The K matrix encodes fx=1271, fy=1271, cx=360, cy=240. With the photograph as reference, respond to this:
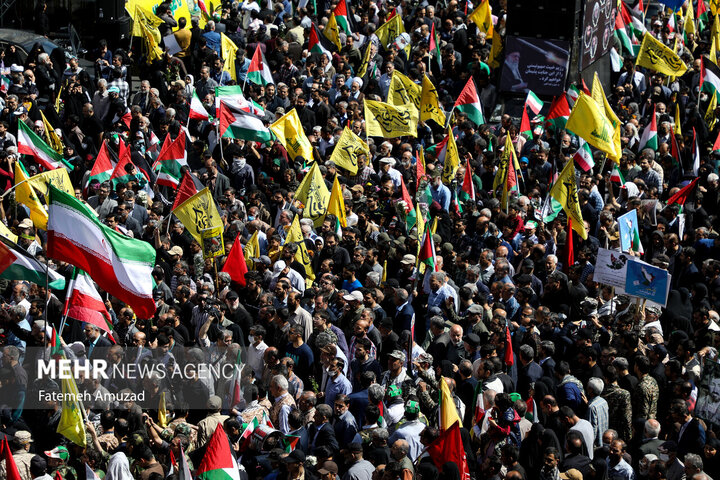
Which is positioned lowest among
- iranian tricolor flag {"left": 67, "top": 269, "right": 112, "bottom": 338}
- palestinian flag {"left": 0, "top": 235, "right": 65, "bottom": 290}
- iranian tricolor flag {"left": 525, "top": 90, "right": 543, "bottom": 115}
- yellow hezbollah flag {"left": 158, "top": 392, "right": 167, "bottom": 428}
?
yellow hezbollah flag {"left": 158, "top": 392, "right": 167, "bottom": 428}

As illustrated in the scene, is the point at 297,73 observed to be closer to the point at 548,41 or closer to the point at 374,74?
the point at 374,74

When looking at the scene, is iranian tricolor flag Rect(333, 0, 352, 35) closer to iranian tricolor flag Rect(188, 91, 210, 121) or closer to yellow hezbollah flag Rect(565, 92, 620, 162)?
iranian tricolor flag Rect(188, 91, 210, 121)

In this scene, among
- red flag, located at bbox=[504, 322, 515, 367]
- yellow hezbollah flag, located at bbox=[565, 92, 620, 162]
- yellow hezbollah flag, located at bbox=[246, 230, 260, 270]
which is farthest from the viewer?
yellow hezbollah flag, located at bbox=[565, 92, 620, 162]

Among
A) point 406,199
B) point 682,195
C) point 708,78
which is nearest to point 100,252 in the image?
point 406,199

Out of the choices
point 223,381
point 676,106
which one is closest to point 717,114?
point 676,106

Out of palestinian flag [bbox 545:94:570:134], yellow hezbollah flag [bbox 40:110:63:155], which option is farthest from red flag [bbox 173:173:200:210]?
palestinian flag [bbox 545:94:570:134]

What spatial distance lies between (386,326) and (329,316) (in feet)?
2.25

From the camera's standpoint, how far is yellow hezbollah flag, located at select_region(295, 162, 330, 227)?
16.2 m

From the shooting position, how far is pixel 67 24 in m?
25.3

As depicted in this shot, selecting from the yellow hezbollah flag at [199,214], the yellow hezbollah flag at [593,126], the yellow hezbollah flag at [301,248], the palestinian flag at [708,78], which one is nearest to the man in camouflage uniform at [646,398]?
the yellow hezbollah flag at [301,248]

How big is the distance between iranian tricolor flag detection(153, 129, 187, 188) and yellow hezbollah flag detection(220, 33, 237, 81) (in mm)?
3147

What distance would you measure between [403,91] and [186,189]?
15.5 feet

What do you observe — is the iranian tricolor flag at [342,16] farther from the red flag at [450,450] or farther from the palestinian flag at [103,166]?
the red flag at [450,450]

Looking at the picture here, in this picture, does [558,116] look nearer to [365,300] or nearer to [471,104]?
[471,104]
